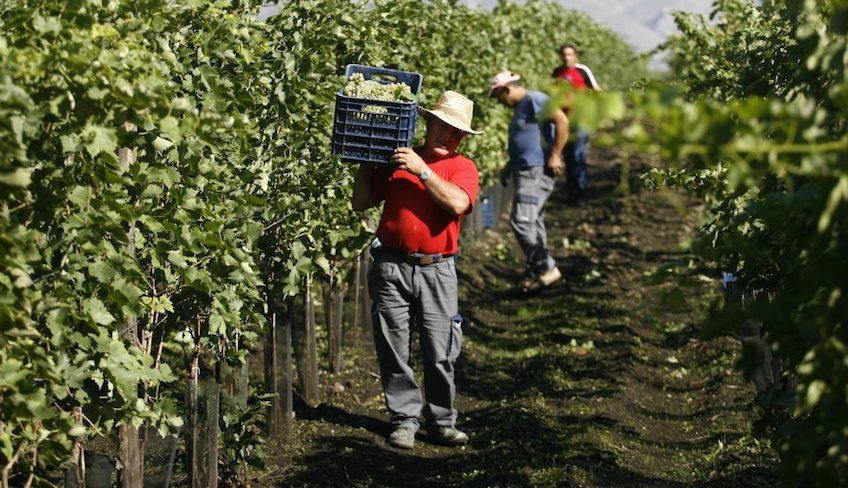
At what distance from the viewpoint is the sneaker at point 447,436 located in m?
6.39

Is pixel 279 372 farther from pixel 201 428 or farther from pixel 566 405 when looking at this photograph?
pixel 566 405

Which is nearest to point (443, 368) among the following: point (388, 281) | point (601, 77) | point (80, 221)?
point (388, 281)

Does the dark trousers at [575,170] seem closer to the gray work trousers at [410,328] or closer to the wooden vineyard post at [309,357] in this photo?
the wooden vineyard post at [309,357]

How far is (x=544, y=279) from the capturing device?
1020cm

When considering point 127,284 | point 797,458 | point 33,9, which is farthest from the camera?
point 127,284

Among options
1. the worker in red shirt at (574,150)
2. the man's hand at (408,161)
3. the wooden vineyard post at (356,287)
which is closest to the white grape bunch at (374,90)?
the man's hand at (408,161)

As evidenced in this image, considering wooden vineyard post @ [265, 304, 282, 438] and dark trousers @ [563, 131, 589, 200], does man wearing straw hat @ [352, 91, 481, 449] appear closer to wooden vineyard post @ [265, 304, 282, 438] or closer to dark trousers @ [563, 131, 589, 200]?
wooden vineyard post @ [265, 304, 282, 438]

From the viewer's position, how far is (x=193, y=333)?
191 inches

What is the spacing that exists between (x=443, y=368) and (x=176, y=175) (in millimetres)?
2615

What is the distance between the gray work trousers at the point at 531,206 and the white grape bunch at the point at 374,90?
4.41m

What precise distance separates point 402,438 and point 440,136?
1.56m

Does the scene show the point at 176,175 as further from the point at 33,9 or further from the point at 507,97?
the point at 507,97

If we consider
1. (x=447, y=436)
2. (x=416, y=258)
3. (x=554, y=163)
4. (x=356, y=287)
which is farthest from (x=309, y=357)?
(x=554, y=163)

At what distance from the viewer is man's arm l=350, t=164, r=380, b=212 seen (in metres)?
5.81
